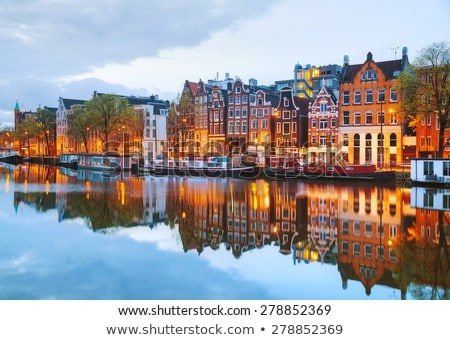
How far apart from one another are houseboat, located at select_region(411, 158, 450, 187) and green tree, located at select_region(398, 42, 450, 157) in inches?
102

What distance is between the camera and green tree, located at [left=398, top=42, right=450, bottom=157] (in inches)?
930

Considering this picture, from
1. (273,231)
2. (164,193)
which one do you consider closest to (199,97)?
(164,193)

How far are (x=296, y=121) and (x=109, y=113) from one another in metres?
17.3

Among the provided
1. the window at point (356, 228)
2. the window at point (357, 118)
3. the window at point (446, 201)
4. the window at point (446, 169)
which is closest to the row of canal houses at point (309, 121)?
the window at point (357, 118)

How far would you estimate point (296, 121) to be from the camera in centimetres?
3516

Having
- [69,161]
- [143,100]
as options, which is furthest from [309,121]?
[143,100]

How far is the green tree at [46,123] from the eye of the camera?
61875mm

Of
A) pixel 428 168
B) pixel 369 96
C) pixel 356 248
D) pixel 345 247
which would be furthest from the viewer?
pixel 369 96

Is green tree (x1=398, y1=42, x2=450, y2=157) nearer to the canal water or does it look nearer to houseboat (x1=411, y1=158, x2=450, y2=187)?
houseboat (x1=411, y1=158, x2=450, y2=187)

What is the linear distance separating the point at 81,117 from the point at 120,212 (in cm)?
3337

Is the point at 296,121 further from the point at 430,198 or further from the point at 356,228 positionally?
the point at 356,228

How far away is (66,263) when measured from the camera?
8.67 meters

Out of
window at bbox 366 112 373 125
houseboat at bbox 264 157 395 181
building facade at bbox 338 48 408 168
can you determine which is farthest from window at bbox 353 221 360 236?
window at bbox 366 112 373 125
